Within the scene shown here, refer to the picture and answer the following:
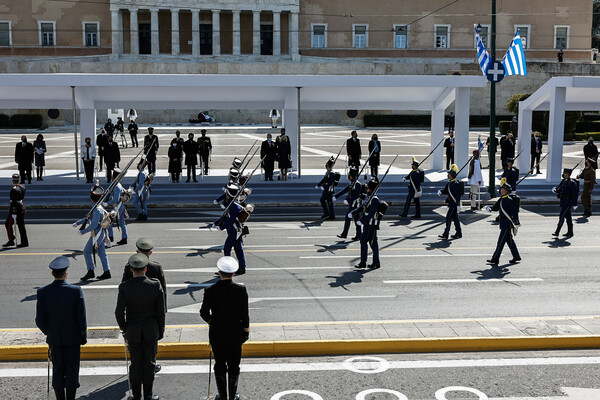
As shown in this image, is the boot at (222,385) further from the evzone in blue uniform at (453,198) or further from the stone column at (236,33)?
the stone column at (236,33)

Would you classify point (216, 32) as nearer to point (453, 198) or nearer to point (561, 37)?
point (561, 37)

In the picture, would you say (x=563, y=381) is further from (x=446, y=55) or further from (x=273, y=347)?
(x=446, y=55)

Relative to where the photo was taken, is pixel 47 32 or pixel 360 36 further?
pixel 360 36

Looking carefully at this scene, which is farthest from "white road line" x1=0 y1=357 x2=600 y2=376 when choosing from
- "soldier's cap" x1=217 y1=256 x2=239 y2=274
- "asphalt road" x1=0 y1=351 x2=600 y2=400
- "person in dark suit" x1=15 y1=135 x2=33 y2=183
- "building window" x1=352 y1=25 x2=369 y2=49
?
"building window" x1=352 y1=25 x2=369 y2=49

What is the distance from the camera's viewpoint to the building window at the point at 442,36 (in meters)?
71.2

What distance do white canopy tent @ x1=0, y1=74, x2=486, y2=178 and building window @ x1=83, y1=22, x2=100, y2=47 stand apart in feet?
137

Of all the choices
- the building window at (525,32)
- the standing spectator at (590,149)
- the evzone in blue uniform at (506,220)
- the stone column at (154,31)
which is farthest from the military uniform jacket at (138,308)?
the building window at (525,32)

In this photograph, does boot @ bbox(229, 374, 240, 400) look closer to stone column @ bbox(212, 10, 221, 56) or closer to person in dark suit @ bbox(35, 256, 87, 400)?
person in dark suit @ bbox(35, 256, 87, 400)

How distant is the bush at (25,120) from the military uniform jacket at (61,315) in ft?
159

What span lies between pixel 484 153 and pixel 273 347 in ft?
98.7

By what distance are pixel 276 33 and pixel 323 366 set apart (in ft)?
208

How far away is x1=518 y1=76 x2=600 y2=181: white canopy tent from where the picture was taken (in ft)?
85.0

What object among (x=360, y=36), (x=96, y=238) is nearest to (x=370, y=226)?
(x=96, y=238)

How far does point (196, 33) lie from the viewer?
225ft
